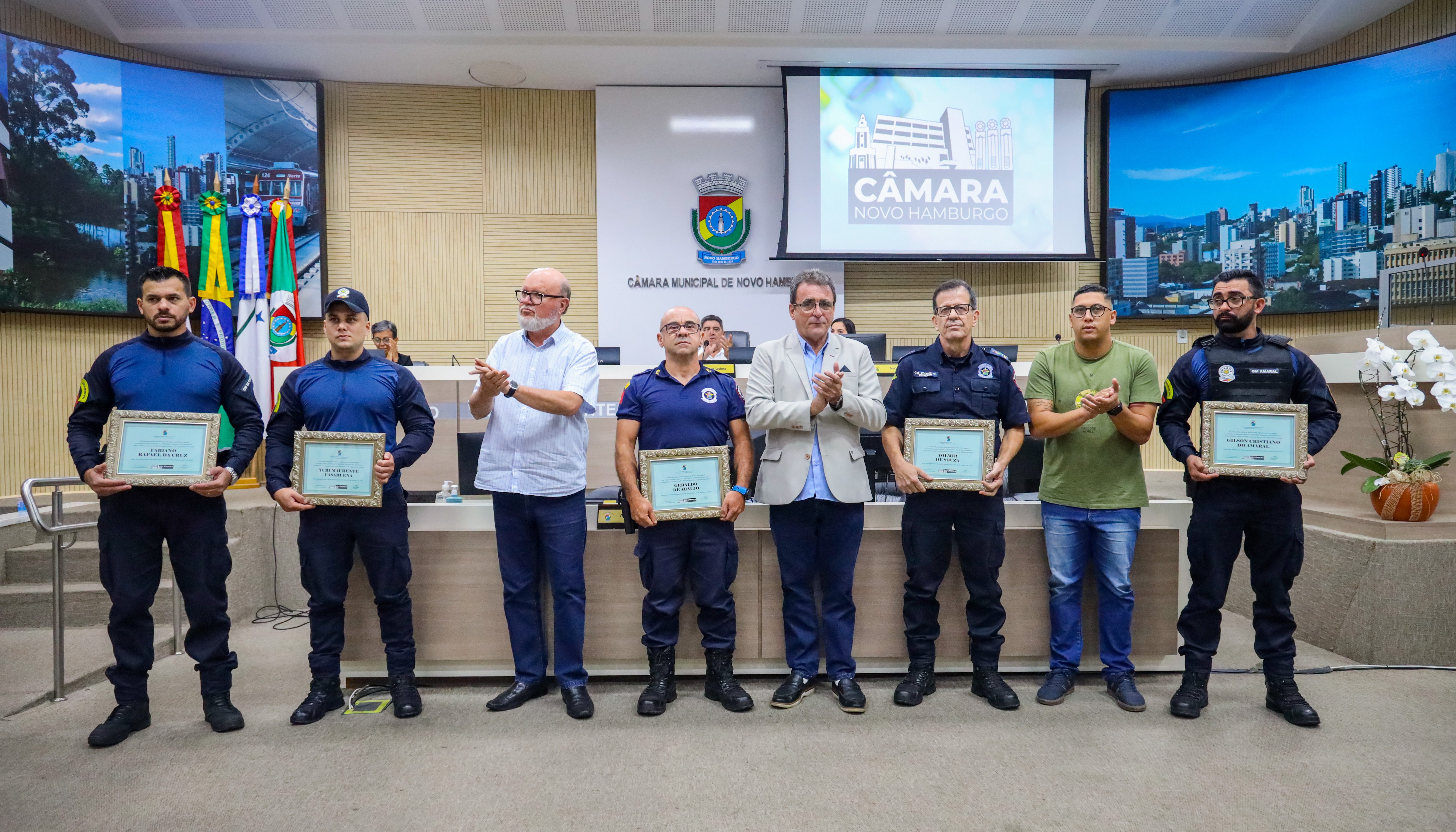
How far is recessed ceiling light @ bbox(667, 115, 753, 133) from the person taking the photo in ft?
24.1

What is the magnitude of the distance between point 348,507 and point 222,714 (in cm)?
84

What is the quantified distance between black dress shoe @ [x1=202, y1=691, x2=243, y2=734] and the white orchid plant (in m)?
4.68

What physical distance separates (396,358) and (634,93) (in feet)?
12.1

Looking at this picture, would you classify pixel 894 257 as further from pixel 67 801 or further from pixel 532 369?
pixel 67 801

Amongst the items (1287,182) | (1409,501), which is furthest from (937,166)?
(1409,501)

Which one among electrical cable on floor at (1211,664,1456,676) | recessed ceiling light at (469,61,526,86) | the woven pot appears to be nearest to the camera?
electrical cable on floor at (1211,664,1456,676)

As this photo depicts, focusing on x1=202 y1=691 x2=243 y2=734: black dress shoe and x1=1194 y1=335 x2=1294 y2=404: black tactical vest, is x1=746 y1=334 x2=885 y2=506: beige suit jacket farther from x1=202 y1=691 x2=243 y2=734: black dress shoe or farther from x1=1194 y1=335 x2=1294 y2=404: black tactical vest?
x1=202 y1=691 x2=243 y2=734: black dress shoe

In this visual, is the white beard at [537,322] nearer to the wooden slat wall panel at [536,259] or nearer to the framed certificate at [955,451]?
the framed certificate at [955,451]

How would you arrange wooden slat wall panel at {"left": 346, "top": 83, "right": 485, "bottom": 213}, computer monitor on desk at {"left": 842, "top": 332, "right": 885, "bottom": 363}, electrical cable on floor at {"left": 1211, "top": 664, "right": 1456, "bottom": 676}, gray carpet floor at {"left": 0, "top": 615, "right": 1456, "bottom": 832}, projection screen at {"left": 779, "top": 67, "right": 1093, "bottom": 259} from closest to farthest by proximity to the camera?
gray carpet floor at {"left": 0, "top": 615, "right": 1456, "bottom": 832} → electrical cable on floor at {"left": 1211, "top": 664, "right": 1456, "bottom": 676} → computer monitor on desk at {"left": 842, "top": 332, "right": 885, "bottom": 363} → projection screen at {"left": 779, "top": 67, "right": 1093, "bottom": 259} → wooden slat wall panel at {"left": 346, "top": 83, "right": 485, "bottom": 213}

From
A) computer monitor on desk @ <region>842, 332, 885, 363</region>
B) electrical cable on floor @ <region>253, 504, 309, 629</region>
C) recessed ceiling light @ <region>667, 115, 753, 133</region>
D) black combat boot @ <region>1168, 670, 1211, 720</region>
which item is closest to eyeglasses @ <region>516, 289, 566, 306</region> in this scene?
computer monitor on desk @ <region>842, 332, 885, 363</region>

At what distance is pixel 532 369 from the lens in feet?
9.77

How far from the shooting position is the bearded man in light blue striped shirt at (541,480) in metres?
2.88

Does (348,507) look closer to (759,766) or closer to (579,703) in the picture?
(579,703)

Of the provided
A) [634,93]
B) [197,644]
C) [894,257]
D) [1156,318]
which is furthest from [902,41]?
[197,644]
